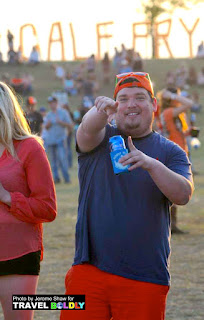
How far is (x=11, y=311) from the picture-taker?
4.04 m

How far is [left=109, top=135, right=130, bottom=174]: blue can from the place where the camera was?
11.9 feet

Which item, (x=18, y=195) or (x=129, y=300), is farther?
(x=18, y=195)

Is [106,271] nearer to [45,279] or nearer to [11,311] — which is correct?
[11,311]

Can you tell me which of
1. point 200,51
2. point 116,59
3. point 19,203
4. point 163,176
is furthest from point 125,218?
point 200,51

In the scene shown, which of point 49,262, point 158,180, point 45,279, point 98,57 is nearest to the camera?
point 158,180

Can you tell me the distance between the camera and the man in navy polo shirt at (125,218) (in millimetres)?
3746

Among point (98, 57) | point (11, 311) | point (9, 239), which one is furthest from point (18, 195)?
point (98, 57)

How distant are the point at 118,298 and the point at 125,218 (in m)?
0.39

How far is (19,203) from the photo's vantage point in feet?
13.1

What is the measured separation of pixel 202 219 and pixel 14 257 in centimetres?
750

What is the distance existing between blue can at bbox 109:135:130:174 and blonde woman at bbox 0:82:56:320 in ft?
1.88

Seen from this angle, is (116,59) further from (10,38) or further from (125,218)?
(125,218)

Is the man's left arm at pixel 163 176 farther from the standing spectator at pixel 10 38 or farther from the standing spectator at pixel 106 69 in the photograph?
the standing spectator at pixel 10 38

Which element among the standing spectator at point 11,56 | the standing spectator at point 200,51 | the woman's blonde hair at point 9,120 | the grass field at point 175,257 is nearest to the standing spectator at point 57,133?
the grass field at point 175,257
